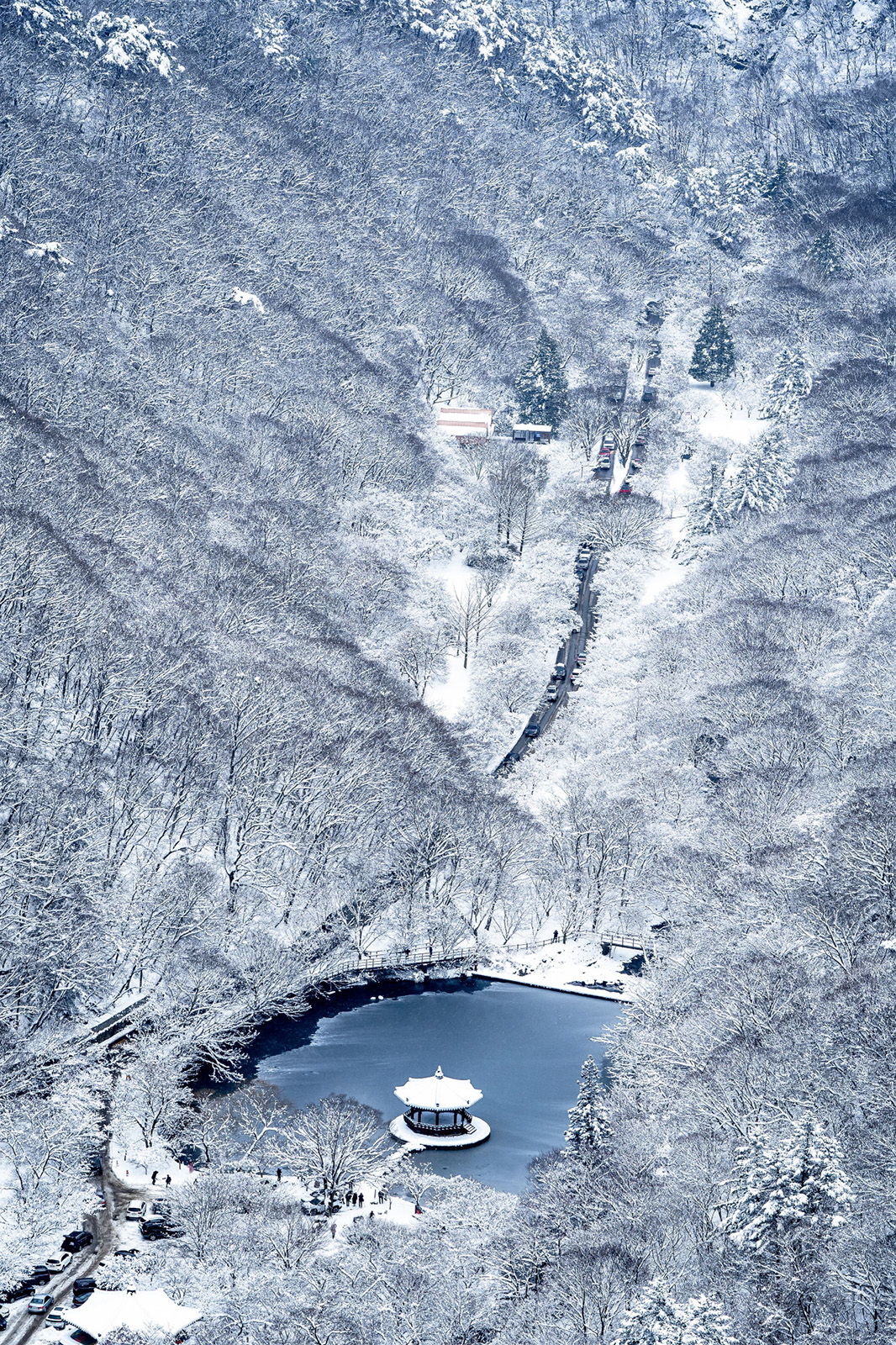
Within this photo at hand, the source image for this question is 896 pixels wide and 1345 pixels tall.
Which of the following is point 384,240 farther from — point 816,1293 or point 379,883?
point 816,1293

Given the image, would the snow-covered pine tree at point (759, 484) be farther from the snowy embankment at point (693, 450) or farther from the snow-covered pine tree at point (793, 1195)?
the snow-covered pine tree at point (793, 1195)

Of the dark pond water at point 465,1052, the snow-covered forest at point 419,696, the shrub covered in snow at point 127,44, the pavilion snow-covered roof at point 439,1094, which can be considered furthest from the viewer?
the shrub covered in snow at point 127,44

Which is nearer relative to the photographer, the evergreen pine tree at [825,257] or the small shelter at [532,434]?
the small shelter at [532,434]

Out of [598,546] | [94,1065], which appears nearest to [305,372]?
[598,546]

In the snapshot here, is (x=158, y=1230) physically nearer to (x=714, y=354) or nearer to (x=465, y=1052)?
(x=465, y=1052)

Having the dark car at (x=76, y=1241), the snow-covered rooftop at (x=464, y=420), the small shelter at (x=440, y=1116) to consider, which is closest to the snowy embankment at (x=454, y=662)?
the snow-covered rooftop at (x=464, y=420)

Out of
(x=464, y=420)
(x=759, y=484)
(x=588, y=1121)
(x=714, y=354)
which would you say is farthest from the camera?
(x=714, y=354)

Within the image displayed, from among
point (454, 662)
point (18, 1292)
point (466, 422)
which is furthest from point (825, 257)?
point (18, 1292)
